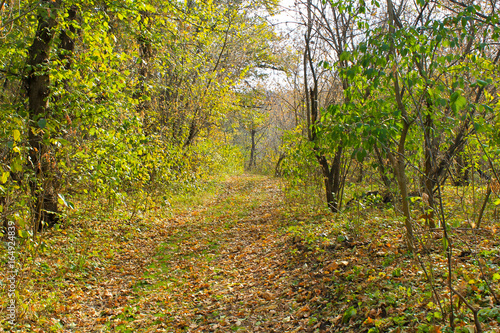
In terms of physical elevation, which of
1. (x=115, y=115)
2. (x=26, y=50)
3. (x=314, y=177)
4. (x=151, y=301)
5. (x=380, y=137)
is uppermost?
(x=26, y=50)

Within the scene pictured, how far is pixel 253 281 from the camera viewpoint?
A: 17.5ft

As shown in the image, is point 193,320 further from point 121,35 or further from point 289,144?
point 121,35

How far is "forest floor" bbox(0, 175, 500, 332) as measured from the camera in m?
3.39

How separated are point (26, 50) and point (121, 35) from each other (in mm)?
2570

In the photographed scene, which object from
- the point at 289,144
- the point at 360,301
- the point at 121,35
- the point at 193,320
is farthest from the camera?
the point at 289,144

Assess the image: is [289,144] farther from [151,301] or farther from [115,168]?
[151,301]

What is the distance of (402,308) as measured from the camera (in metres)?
3.28

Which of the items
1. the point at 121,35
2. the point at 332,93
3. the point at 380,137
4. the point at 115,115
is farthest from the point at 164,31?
the point at 380,137

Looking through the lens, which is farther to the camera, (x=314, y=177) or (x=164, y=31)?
(x=314, y=177)

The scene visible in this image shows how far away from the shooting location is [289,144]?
909 cm

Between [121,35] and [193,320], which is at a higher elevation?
[121,35]

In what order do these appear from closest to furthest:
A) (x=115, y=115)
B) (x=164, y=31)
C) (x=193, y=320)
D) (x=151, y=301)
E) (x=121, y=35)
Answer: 1. (x=193, y=320)
2. (x=151, y=301)
3. (x=115, y=115)
4. (x=121, y=35)
5. (x=164, y=31)

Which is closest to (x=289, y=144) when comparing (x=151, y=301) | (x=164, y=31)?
(x=164, y=31)

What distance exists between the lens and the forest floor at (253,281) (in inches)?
134
